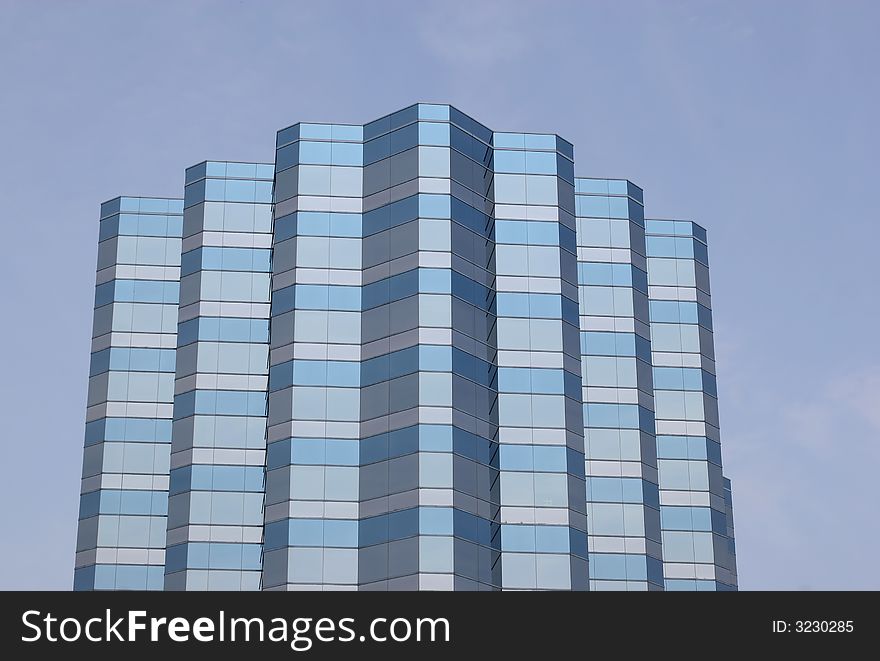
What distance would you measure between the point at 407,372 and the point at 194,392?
56.8 feet

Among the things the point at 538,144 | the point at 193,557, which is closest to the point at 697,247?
the point at 538,144

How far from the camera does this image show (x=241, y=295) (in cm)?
9556

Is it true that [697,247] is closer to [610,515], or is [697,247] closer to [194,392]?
[610,515]

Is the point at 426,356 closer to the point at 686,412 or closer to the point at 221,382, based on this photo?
the point at 221,382

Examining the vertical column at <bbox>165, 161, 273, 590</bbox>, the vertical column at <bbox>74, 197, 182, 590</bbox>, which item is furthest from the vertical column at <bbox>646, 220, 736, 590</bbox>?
the vertical column at <bbox>74, 197, 182, 590</bbox>

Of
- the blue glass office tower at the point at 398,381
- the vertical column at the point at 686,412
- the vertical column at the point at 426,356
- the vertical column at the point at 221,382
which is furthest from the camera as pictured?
the vertical column at the point at 686,412

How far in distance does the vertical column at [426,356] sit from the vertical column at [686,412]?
2132cm

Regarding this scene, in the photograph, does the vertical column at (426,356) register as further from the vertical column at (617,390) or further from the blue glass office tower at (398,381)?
the vertical column at (617,390)

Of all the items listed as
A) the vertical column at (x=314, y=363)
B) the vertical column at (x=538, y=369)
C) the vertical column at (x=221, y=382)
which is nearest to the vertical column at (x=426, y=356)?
the vertical column at (x=314, y=363)

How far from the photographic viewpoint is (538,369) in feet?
287

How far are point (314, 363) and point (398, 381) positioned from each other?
19.8 feet

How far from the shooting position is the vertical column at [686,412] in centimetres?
9962

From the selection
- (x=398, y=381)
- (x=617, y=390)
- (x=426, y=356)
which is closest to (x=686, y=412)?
(x=617, y=390)
